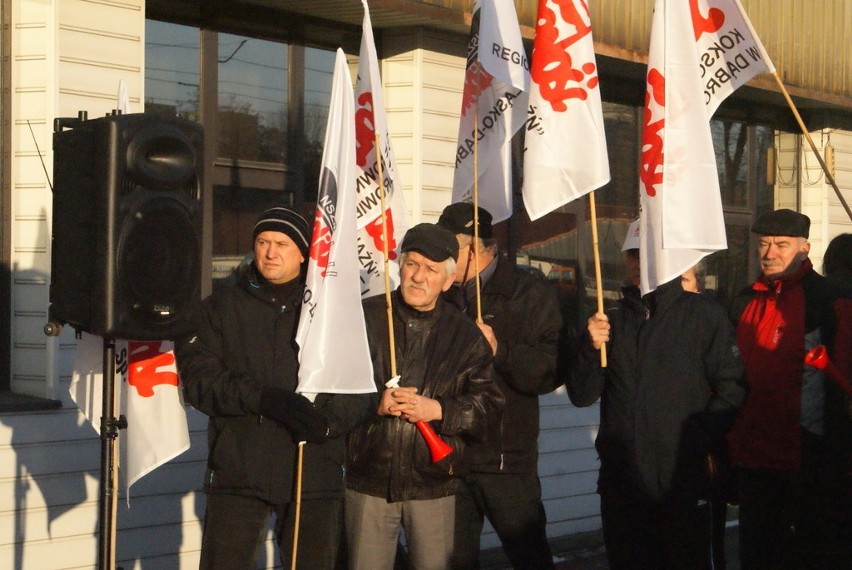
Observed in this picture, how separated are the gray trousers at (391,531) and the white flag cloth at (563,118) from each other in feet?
4.52

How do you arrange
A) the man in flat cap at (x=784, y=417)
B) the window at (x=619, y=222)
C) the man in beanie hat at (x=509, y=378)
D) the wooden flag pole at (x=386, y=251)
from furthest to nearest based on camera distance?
1. the window at (x=619, y=222)
2. the man in flat cap at (x=784, y=417)
3. the man in beanie hat at (x=509, y=378)
4. the wooden flag pole at (x=386, y=251)

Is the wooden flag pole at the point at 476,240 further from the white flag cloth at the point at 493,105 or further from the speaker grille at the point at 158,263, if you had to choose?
the speaker grille at the point at 158,263

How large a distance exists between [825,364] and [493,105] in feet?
6.43

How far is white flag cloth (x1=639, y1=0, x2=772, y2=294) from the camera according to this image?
19.7ft

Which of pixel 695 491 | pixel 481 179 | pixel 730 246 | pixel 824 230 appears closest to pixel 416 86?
pixel 481 179

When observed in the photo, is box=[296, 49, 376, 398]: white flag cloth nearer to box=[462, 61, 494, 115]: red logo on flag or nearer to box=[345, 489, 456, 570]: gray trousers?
box=[345, 489, 456, 570]: gray trousers

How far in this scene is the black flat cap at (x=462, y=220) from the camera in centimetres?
645

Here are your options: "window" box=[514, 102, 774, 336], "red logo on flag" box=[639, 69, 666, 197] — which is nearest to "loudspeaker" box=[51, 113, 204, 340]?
"red logo on flag" box=[639, 69, 666, 197]

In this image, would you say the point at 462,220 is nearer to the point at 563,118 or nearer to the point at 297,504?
the point at 563,118

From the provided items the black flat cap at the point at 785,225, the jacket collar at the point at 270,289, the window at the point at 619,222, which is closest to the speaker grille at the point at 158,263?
the jacket collar at the point at 270,289

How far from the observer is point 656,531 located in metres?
6.13

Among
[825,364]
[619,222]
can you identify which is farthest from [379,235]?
[619,222]

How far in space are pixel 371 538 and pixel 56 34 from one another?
3.03 metres

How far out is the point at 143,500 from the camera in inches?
291
